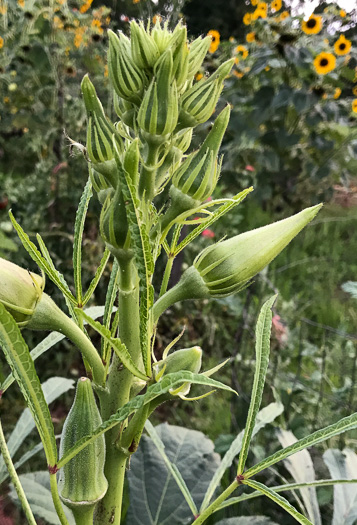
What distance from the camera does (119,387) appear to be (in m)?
0.43

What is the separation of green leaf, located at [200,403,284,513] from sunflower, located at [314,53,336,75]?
1.69 m

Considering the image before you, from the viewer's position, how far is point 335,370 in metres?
1.67

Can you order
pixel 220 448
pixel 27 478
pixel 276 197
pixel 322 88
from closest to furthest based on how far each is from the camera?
1. pixel 27 478
2. pixel 220 448
3. pixel 322 88
4. pixel 276 197

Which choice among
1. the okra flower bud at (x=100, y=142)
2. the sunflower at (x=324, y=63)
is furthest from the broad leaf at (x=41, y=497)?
the sunflower at (x=324, y=63)

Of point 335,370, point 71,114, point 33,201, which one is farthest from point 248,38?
point 335,370

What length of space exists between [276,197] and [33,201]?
148cm

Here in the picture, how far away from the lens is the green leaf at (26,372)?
0.32m

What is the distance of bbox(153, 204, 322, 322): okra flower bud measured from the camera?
41 cm

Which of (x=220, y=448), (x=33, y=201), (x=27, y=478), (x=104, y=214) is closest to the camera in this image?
(x=104, y=214)

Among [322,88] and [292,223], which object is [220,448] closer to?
[292,223]

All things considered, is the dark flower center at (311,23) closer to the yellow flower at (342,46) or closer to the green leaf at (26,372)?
the yellow flower at (342,46)

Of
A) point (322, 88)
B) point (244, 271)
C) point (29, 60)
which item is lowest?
point (244, 271)

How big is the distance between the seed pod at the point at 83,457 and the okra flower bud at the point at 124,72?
10.0 inches

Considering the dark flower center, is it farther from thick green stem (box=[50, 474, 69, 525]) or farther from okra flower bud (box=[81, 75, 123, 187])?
thick green stem (box=[50, 474, 69, 525])
